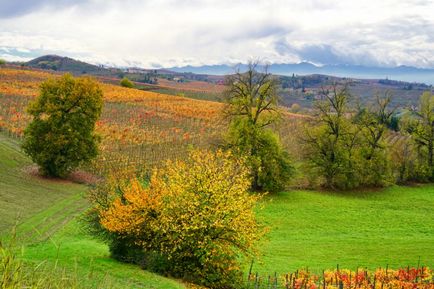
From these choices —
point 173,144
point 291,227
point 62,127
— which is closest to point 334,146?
point 291,227

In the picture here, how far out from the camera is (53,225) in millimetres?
33906

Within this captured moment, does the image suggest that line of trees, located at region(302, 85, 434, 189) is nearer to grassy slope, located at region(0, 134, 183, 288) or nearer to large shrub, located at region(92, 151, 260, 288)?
grassy slope, located at region(0, 134, 183, 288)

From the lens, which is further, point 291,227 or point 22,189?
point 291,227

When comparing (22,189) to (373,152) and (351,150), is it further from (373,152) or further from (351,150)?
(373,152)

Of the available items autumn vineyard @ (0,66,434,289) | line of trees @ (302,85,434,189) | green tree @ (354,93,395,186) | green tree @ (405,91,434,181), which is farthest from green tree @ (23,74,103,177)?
green tree @ (405,91,434,181)

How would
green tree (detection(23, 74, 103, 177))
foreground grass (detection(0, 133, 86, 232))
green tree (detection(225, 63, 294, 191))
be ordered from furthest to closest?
green tree (detection(225, 63, 294, 191)), green tree (detection(23, 74, 103, 177)), foreground grass (detection(0, 133, 86, 232))

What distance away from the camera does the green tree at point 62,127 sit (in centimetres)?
4594

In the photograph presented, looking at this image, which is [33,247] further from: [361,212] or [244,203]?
[361,212]

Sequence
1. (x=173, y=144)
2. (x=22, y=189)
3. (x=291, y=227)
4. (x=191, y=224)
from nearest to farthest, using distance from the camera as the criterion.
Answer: (x=191, y=224) < (x=22, y=189) < (x=291, y=227) < (x=173, y=144)

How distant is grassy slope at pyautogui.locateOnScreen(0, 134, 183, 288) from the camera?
21750 mm

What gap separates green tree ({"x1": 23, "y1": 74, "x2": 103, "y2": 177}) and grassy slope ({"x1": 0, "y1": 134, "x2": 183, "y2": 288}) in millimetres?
2165

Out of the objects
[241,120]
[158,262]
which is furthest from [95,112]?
[158,262]

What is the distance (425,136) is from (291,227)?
3189 centimetres

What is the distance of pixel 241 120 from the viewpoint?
167 feet
